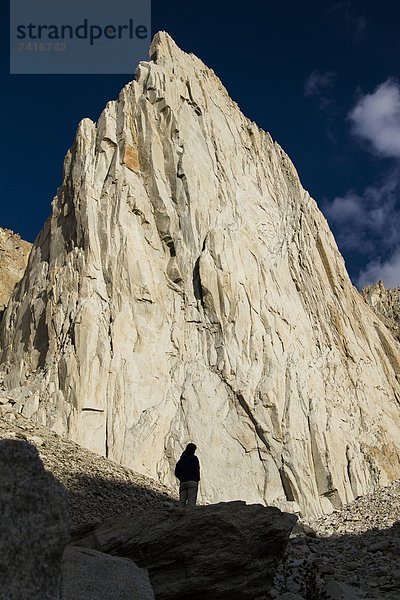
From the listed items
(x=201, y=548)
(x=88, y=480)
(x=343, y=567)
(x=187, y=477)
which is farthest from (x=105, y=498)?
(x=201, y=548)

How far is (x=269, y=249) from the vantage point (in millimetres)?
37500

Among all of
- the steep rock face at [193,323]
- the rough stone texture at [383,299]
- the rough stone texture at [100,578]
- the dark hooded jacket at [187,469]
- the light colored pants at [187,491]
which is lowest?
the rough stone texture at [100,578]

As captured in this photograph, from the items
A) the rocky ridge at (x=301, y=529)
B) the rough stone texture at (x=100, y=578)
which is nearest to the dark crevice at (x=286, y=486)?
the rocky ridge at (x=301, y=529)

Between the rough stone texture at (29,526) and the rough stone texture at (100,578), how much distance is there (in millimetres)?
1882

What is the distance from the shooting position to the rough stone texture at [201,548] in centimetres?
905

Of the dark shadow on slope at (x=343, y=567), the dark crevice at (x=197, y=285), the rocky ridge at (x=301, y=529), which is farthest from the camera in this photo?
the dark crevice at (x=197, y=285)

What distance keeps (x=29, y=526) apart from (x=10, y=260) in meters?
62.5

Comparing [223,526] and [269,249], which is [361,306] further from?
[223,526]

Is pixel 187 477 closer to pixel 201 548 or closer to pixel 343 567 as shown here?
pixel 201 548

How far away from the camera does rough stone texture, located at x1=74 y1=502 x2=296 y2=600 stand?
9.05m

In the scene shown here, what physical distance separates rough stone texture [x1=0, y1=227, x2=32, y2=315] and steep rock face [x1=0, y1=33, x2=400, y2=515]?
2316 centimetres

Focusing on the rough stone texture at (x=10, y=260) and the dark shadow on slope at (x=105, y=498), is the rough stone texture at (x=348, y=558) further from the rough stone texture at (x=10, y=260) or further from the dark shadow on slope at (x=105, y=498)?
the rough stone texture at (x=10, y=260)

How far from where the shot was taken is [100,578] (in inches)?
269

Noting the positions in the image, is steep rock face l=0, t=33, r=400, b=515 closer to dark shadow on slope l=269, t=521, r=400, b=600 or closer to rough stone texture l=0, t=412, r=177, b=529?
rough stone texture l=0, t=412, r=177, b=529
